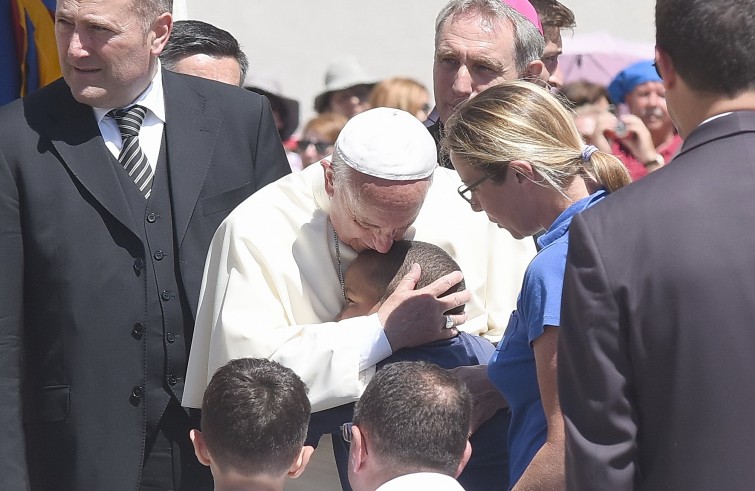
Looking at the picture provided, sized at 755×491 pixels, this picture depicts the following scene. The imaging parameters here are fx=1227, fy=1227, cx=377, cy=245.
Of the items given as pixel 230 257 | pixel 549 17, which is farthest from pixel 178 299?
pixel 549 17

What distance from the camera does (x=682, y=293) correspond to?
1.91 metres

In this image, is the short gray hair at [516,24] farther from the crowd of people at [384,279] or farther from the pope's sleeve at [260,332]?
the pope's sleeve at [260,332]

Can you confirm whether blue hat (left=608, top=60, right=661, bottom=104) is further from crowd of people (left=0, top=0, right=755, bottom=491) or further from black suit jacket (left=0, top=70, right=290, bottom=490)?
black suit jacket (left=0, top=70, right=290, bottom=490)

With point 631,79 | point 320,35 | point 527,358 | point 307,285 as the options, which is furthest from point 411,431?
point 320,35

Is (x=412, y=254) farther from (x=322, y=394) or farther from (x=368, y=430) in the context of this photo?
(x=368, y=430)

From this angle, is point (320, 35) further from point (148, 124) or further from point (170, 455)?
point (170, 455)

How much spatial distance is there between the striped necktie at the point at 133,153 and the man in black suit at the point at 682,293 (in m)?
1.77

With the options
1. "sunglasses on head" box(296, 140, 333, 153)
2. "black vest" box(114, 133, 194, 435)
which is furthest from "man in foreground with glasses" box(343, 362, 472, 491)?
"sunglasses on head" box(296, 140, 333, 153)

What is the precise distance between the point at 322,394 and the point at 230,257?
18.2 inches

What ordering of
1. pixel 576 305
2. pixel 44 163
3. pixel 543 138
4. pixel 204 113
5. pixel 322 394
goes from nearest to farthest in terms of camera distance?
pixel 576 305
pixel 543 138
pixel 322 394
pixel 44 163
pixel 204 113

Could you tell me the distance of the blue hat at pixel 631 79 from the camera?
6.16 m

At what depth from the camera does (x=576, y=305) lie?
197 centimetres

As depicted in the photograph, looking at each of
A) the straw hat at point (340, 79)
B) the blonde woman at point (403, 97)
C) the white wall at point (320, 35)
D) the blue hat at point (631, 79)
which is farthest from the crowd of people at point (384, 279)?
the white wall at point (320, 35)

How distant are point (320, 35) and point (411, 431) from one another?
600cm
